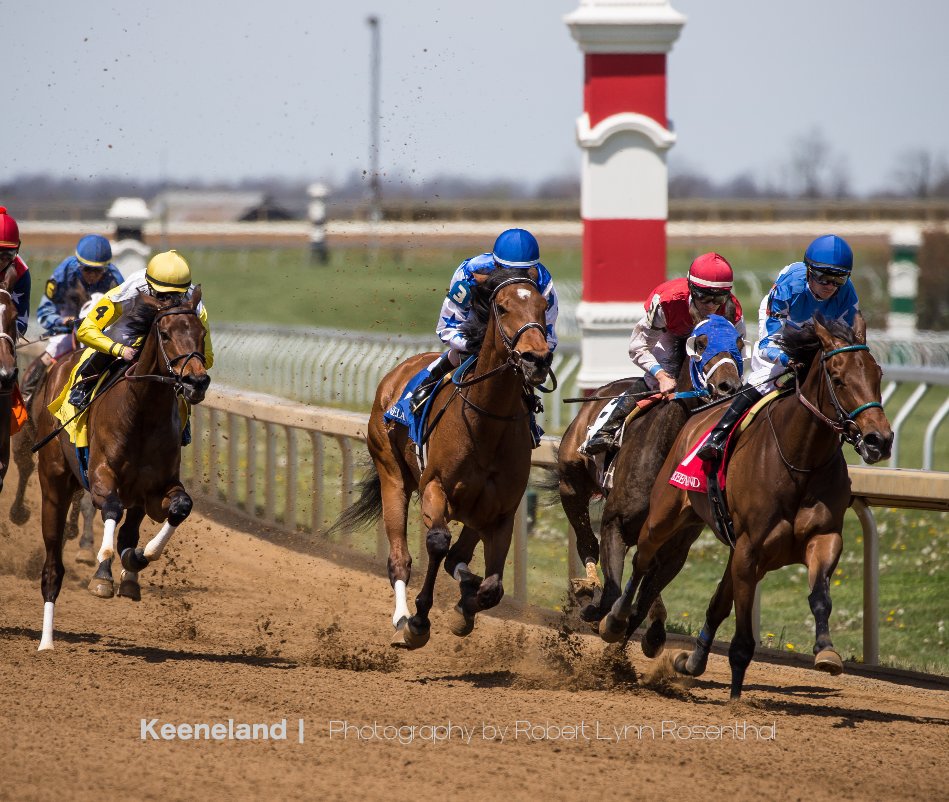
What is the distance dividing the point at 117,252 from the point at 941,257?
1254 cm

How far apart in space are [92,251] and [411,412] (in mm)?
3878

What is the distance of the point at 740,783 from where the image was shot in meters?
4.77

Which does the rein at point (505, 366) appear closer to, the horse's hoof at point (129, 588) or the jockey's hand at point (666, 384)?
the jockey's hand at point (666, 384)

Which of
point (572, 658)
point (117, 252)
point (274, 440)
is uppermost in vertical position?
point (117, 252)

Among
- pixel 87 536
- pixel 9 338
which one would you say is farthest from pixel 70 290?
pixel 9 338

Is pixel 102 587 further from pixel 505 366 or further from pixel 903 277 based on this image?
pixel 903 277

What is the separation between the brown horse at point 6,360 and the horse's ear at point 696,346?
3304 millimetres

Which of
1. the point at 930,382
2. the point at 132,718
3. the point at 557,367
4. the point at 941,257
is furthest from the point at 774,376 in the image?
the point at 941,257

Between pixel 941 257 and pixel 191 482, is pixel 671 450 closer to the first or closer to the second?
pixel 191 482

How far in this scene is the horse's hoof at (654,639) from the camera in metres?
7.08

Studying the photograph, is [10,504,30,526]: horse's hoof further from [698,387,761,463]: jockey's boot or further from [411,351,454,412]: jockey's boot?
[698,387,761,463]: jockey's boot

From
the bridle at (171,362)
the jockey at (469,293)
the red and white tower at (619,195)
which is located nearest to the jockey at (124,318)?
the bridle at (171,362)

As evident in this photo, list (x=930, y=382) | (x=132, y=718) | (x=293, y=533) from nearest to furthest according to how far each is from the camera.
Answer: (x=132, y=718) → (x=293, y=533) → (x=930, y=382)

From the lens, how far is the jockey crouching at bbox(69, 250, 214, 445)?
Answer: 734 cm
